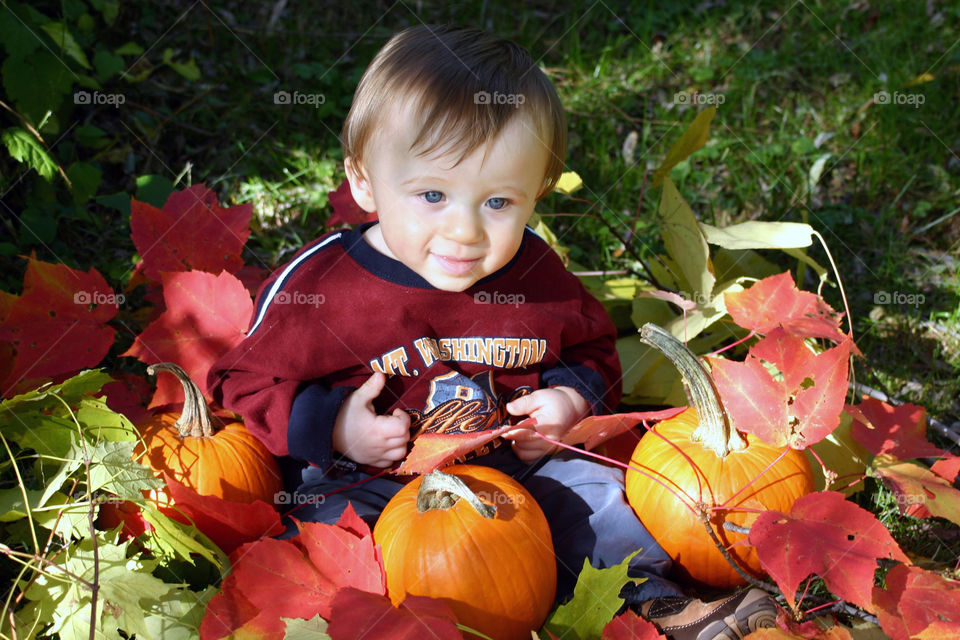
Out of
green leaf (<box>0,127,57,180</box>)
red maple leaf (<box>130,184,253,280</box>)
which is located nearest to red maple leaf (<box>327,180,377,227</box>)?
red maple leaf (<box>130,184,253,280</box>)

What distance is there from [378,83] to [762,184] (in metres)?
1.99

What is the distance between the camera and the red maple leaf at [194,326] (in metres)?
1.95

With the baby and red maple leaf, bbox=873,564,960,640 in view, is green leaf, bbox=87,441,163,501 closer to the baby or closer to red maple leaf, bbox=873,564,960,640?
the baby

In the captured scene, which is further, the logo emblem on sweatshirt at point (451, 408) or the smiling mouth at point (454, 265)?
the logo emblem on sweatshirt at point (451, 408)

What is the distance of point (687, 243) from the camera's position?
87.6 inches

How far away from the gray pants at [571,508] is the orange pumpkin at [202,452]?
128mm

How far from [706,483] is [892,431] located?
0.43 meters

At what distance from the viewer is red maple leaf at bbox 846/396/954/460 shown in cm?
176

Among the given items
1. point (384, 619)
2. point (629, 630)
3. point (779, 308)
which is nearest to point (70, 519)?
point (384, 619)

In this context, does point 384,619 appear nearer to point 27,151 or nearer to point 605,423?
point 605,423

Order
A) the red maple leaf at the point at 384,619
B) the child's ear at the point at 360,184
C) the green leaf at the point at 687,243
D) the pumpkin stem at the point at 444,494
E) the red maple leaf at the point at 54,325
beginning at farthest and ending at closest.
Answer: the green leaf at the point at 687,243
the red maple leaf at the point at 54,325
the child's ear at the point at 360,184
the pumpkin stem at the point at 444,494
the red maple leaf at the point at 384,619

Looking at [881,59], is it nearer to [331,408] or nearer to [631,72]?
[631,72]

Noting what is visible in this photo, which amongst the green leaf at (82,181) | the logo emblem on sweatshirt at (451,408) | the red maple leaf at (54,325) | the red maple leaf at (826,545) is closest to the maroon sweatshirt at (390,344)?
the logo emblem on sweatshirt at (451,408)

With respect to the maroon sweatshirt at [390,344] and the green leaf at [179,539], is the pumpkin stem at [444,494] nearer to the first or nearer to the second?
the maroon sweatshirt at [390,344]
